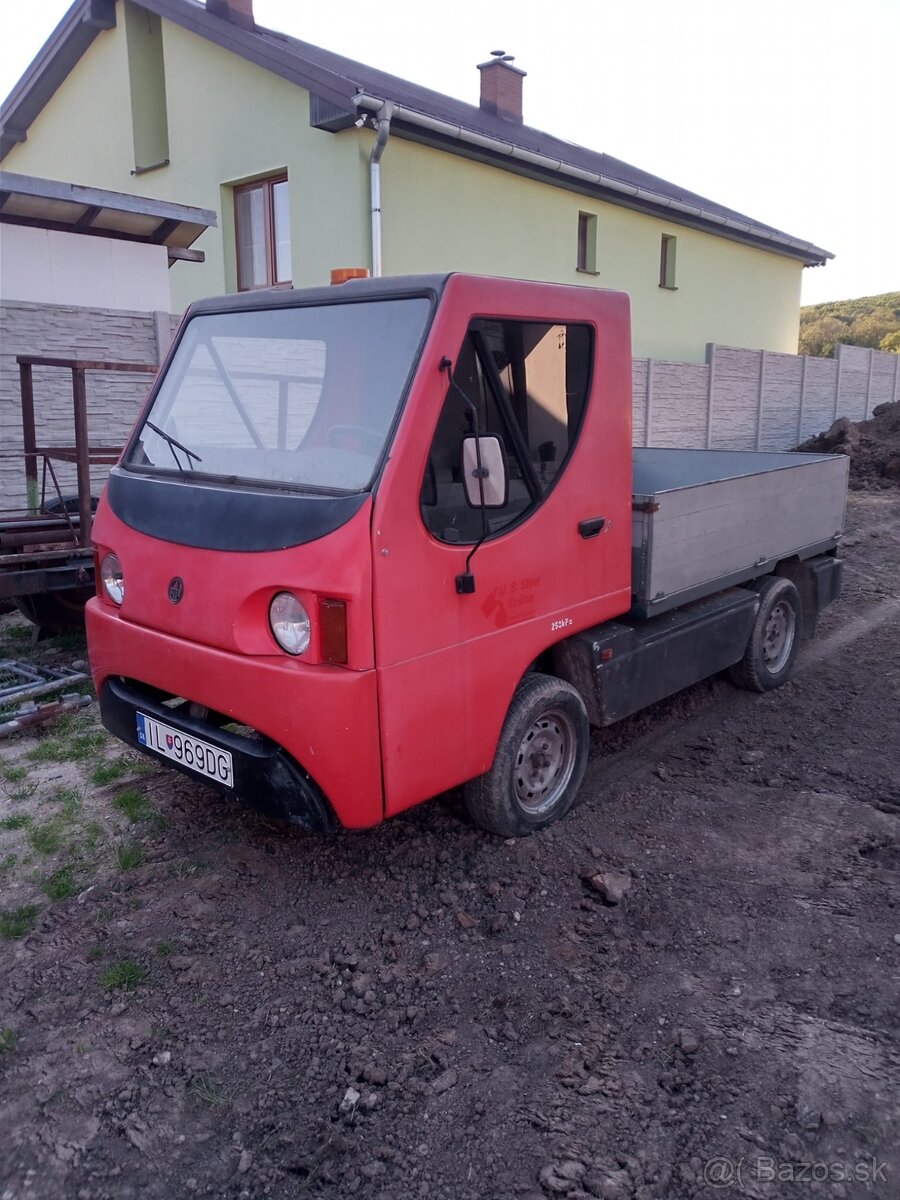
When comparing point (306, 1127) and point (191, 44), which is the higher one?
point (191, 44)

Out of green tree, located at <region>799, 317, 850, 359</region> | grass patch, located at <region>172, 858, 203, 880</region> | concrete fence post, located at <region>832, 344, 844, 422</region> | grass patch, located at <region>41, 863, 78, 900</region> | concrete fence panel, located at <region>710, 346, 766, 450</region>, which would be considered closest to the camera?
grass patch, located at <region>41, 863, 78, 900</region>

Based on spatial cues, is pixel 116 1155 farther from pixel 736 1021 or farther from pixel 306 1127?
pixel 736 1021

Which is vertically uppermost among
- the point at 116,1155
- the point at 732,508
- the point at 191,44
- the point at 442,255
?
the point at 191,44

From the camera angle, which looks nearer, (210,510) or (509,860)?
(210,510)

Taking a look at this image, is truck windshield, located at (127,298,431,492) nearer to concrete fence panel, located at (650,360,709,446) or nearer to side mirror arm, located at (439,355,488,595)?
side mirror arm, located at (439,355,488,595)

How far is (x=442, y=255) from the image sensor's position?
14.7 m

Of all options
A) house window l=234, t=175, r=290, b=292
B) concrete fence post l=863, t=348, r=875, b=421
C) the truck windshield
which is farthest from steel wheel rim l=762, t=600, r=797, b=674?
concrete fence post l=863, t=348, r=875, b=421

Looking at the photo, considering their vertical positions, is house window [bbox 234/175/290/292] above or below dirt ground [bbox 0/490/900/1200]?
above

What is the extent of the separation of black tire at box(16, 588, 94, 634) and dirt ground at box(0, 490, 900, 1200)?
193 centimetres

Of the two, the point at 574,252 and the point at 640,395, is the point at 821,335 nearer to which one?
the point at 574,252

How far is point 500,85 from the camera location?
20.2 m

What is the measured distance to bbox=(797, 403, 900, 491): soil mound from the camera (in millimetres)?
16766

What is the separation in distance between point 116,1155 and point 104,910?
1212mm

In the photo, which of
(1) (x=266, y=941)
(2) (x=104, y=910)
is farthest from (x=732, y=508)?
(2) (x=104, y=910)
